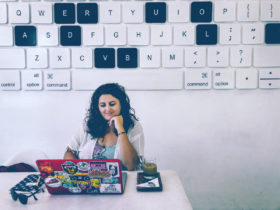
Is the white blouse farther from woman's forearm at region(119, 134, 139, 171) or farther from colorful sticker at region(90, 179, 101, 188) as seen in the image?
colorful sticker at region(90, 179, 101, 188)

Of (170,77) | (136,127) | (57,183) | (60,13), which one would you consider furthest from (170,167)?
(60,13)

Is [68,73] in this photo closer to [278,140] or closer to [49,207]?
[49,207]

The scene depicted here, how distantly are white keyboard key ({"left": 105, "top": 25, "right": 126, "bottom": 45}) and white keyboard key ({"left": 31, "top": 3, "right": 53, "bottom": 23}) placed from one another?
357 millimetres

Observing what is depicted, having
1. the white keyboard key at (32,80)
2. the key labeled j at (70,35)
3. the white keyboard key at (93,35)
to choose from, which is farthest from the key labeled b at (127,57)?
the white keyboard key at (32,80)

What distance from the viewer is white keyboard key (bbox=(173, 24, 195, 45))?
5.25 ft

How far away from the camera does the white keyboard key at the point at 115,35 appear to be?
161 centimetres

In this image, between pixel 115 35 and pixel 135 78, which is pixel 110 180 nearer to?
pixel 135 78

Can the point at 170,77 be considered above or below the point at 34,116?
above

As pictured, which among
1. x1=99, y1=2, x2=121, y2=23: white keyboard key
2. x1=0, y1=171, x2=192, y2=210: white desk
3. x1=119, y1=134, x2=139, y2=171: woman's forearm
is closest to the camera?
x1=0, y1=171, x2=192, y2=210: white desk

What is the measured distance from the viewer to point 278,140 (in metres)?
1.69

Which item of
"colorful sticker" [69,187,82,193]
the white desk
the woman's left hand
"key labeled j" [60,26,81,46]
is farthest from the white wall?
"colorful sticker" [69,187,82,193]

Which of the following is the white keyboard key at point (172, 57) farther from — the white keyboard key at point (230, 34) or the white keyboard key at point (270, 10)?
the white keyboard key at point (270, 10)

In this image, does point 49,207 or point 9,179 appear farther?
point 9,179

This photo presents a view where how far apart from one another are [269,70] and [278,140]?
0.45 m
